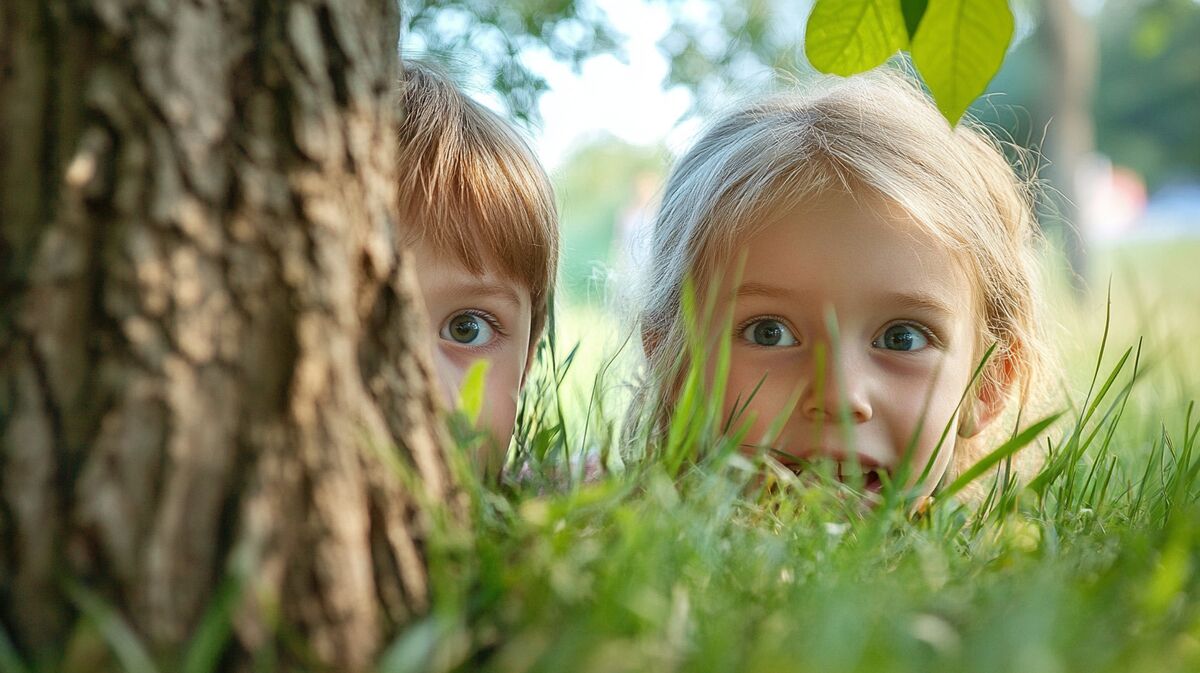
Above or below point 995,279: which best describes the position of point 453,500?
below

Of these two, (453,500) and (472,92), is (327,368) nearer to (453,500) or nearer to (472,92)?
(453,500)

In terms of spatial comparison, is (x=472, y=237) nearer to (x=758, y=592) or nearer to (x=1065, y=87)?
(x=758, y=592)

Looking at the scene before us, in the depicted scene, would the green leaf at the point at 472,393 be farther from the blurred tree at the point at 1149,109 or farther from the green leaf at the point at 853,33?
the blurred tree at the point at 1149,109

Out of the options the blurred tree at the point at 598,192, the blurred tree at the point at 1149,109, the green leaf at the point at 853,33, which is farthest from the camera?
the blurred tree at the point at 1149,109

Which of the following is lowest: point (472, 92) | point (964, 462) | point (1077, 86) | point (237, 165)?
point (964, 462)

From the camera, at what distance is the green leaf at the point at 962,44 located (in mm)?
1095

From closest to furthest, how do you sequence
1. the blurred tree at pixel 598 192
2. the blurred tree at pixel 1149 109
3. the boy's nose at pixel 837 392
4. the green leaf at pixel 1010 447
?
1. the green leaf at pixel 1010 447
2. the boy's nose at pixel 837 392
3. the blurred tree at pixel 598 192
4. the blurred tree at pixel 1149 109

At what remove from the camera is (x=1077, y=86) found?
23.7 feet

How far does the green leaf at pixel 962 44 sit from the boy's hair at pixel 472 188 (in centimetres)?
93

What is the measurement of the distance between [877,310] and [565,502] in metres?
1.03

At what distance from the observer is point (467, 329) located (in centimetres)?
188

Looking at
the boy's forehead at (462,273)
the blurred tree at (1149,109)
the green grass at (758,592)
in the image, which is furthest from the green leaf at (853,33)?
the blurred tree at (1149,109)

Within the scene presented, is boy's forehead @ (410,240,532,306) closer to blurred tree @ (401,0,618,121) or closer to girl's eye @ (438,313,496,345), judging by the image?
girl's eye @ (438,313,496,345)

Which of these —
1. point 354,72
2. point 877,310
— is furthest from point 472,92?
point 354,72
